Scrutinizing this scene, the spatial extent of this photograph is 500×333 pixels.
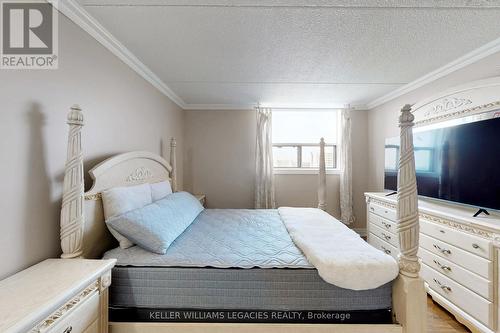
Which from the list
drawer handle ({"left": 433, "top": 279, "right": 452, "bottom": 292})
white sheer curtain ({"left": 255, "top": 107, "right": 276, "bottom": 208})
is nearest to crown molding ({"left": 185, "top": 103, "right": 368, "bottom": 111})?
white sheer curtain ({"left": 255, "top": 107, "right": 276, "bottom": 208})

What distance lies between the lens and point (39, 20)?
1.30 meters

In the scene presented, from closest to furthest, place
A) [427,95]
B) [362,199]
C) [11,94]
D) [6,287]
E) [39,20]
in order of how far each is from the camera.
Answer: [6,287] → [11,94] → [39,20] → [427,95] → [362,199]

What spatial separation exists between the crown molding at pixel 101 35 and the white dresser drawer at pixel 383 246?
10.9ft

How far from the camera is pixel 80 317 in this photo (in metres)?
1.03

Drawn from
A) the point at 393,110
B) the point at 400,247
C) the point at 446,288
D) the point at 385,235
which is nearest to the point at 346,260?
the point at 400,247

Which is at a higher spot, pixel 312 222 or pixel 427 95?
pixel 427 95

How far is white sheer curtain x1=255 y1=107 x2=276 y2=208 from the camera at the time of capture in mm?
3807

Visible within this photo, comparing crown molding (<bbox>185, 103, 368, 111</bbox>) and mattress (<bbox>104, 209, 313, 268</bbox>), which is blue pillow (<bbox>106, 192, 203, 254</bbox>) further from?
crown molding (<bbox>185, 103, 368, 111</bbox>)

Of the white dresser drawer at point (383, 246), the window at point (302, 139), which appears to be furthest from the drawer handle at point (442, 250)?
the window at point (302, 139)

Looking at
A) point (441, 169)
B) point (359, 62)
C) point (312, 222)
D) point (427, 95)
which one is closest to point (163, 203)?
point (312, 222)

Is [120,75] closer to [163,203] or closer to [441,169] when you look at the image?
[163,203]

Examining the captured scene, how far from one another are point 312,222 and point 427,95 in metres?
2.09

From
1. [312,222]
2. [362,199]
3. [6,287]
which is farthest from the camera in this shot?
[362,199]

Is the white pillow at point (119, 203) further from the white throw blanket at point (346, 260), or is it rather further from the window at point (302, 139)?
the window at point (302, 139)
